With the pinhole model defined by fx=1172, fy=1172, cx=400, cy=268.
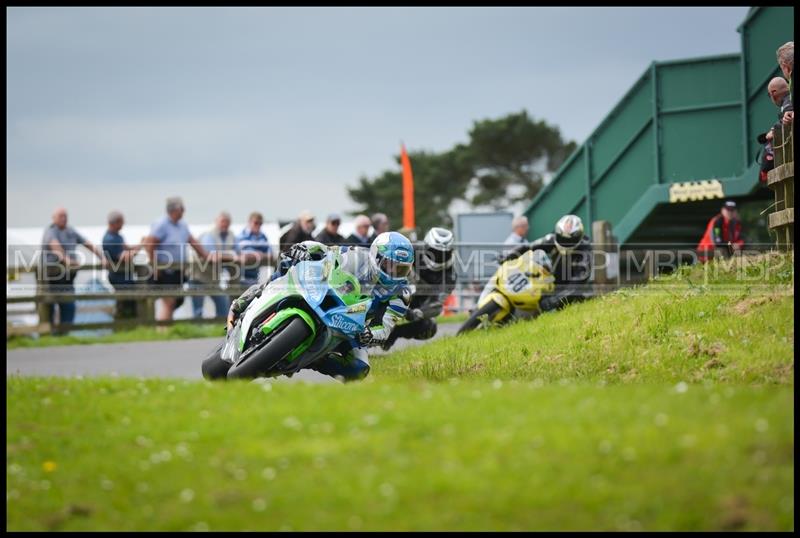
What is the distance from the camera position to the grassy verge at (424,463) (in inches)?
217

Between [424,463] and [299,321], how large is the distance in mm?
4338

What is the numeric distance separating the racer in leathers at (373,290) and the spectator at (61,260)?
11898 millimetres

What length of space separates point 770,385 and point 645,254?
15520 mm

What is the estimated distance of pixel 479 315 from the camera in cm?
1675

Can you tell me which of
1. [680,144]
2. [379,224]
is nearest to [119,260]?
[379,224]

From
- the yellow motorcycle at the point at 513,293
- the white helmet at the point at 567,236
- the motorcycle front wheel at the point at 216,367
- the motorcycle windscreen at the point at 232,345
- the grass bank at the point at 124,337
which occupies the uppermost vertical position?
the white helmet at the point at 567,236

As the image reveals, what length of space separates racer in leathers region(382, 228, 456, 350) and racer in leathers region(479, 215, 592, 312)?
133 centimetres

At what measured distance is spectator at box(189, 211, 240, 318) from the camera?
2322cm

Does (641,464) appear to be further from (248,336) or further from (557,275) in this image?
(557,275)

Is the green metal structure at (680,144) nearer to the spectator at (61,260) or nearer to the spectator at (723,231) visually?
the spectator at (723,231)

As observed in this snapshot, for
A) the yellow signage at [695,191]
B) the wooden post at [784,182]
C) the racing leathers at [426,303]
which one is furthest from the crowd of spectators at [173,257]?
the wooden post at [784,182]

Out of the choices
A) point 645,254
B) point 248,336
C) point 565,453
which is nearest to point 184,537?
point 565,453

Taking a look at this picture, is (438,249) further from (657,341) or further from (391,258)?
(391,258)

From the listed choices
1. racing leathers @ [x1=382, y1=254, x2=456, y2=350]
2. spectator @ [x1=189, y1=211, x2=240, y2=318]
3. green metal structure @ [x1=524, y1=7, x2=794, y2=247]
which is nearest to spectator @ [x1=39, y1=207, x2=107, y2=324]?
spectator @ [x1=189, y1=211, x2=240, y2=318]
